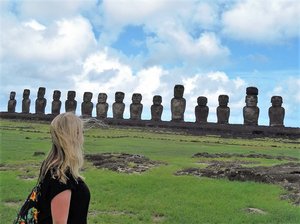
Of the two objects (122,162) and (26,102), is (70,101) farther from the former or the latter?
(122,162)

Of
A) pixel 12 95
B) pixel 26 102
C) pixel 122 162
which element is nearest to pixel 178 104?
pixel 26 102

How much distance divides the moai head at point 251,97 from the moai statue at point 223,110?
145 cm

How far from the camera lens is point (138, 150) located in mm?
21172

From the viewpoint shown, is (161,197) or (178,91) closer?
(161,197)

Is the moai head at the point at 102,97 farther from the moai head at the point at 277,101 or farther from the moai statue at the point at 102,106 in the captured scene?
the moai head at the point at 277,101

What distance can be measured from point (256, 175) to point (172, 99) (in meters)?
27.1

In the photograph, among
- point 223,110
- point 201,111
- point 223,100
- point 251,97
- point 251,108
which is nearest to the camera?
point 251,108

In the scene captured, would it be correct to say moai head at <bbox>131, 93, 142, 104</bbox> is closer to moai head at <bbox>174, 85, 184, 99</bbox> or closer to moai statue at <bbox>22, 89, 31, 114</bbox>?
moai head at <bbox>174, 85, 184, 99</bbox>

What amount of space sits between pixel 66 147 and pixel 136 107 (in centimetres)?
3740

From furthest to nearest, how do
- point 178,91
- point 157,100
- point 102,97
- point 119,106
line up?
point 102,97
point 119,106
point 157,100
point 178,91

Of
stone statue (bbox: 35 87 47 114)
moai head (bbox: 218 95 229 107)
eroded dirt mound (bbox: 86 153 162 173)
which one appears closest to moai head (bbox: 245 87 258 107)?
moai head (bbox: 218 95 229 107)

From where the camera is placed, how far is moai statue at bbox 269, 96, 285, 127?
Result: 36.1 metres

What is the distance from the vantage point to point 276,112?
3634 centimetres

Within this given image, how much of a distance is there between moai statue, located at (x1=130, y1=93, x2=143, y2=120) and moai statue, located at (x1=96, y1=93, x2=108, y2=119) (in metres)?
2.51
